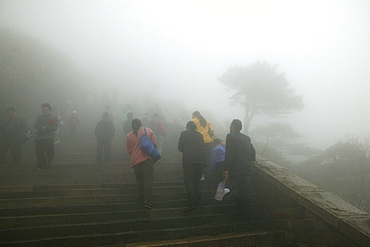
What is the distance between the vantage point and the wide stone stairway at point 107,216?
3764mm

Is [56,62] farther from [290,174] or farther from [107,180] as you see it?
[290,174]

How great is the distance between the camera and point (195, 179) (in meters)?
5.02

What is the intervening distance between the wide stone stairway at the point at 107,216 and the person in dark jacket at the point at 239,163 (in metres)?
0.37

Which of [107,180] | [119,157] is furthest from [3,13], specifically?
[107,180]

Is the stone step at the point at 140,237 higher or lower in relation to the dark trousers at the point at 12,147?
lower

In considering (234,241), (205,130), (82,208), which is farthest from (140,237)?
(205,130)

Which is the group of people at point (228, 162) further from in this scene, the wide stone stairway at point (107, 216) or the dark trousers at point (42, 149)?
the dark trousers at point (42, 149)

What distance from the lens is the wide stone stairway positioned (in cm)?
376

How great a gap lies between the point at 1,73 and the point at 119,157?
507 inches

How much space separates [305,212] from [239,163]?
1340 mm

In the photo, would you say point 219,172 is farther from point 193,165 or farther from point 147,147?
point 147,147

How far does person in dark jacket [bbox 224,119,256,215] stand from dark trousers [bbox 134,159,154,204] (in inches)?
Answer: 59.1

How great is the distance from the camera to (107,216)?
4336mm

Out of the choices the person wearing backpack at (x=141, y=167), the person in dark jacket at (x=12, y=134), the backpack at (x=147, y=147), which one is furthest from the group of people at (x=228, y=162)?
the person in dark jacket at (x=12, y=134)
